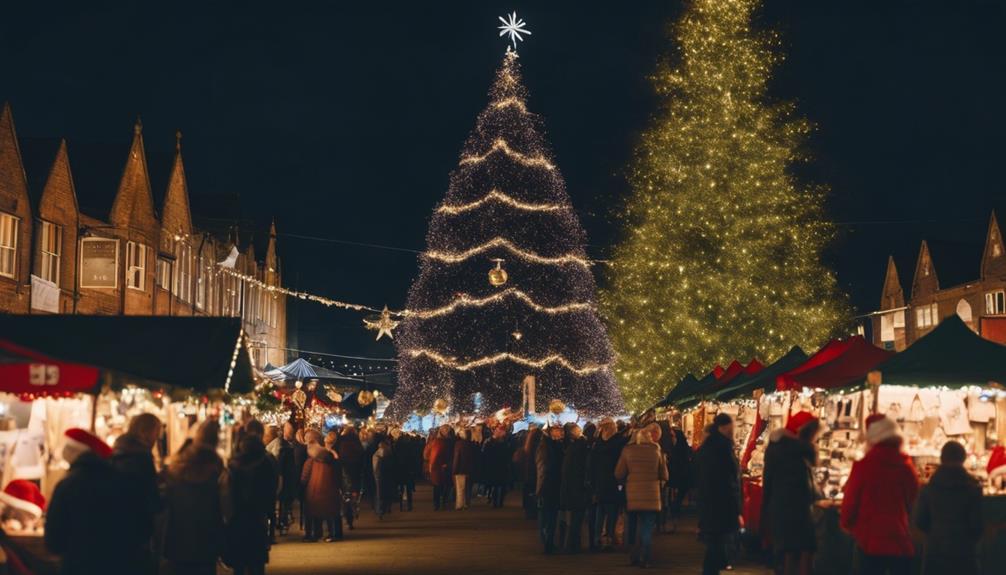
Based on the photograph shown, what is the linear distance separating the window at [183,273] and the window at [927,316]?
41.9 metres

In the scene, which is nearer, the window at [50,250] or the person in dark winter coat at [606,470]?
the person in dark winter coat at [606,470]

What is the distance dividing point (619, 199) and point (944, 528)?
35980mm

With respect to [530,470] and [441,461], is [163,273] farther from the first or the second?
[530,470]

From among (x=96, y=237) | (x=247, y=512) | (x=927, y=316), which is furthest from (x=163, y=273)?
(x=927, y=316)

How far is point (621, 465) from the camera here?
1806 cm

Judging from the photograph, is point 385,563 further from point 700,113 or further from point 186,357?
point 700,113

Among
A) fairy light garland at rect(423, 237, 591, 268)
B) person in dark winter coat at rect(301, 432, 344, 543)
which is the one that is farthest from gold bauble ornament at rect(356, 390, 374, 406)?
person in dark winter coat at rect(301, 432, 344, 543)

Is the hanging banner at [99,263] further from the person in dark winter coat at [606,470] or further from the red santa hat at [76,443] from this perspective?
the red santa hat at [76,443]

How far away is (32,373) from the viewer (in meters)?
11.6

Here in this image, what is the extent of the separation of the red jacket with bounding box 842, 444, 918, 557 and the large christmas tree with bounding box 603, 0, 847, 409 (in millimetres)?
33283

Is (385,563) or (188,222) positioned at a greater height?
(188,222)

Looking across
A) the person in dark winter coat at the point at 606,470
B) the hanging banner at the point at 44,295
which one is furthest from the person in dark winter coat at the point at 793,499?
the hanging banner at the point at 44,295

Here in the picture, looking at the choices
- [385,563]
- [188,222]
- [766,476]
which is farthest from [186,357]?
[188,222]

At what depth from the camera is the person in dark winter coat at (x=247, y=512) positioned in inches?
536
